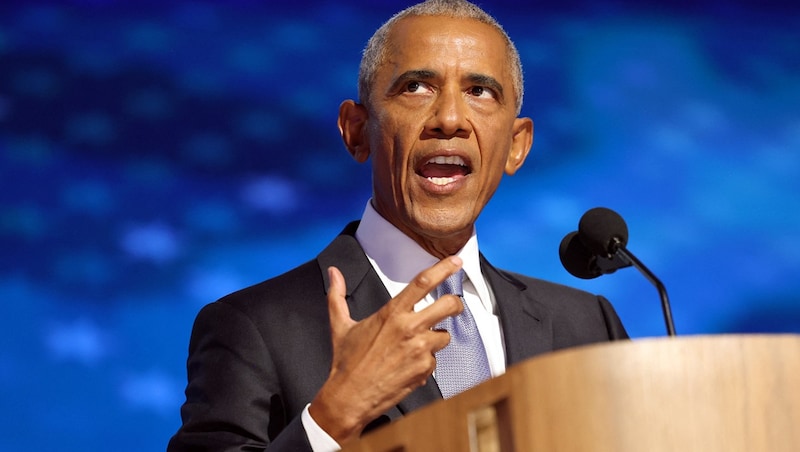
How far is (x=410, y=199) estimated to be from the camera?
6.15 feet

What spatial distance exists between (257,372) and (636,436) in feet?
2.77

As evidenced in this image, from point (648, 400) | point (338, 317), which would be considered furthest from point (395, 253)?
point (648, 400)

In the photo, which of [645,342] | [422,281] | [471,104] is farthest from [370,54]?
[645,342]

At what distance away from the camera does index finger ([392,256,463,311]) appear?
3.96 ft

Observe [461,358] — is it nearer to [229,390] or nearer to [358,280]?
[358,280]

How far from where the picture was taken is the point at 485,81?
191cm

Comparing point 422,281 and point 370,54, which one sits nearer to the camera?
point 422,281

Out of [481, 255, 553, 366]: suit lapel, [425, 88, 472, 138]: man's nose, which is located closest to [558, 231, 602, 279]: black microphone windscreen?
[481, 255, 553, 366]: suit lapel

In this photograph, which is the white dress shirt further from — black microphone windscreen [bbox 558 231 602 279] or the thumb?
the thumb

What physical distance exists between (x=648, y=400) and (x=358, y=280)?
909 mm

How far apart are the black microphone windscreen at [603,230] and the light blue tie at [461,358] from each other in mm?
220

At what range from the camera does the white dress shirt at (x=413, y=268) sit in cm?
186

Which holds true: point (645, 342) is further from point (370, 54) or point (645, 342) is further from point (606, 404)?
point (370, 54)

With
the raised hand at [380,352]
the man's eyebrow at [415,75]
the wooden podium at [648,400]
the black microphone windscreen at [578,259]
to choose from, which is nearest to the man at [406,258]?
the man's eyebrow at [415,75]
